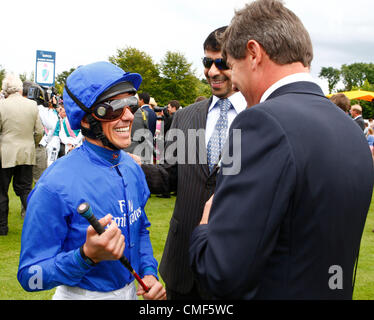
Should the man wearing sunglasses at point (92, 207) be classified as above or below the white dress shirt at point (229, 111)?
below

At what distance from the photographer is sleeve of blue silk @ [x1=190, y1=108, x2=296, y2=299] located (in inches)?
52.2

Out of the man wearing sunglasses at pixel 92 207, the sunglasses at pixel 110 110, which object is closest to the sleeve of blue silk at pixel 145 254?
the man wearing sunglasses at pixel 92 207

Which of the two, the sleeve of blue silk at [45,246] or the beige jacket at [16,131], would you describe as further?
the beige jacket at [16,131]

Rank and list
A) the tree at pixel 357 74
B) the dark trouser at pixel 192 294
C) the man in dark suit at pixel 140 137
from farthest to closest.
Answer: the tree at pixel 357 74, the man in dark suit at pixel 140 137, the dark trouser at pixel 192 294

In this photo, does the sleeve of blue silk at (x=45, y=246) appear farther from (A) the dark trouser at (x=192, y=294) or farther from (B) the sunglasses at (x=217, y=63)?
(B) the sunglasses at (x=217, y=63)

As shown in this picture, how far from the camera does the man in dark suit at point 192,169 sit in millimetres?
2584

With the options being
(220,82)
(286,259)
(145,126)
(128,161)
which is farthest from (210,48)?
(145,126)

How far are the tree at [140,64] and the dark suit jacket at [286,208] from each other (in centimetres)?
6268

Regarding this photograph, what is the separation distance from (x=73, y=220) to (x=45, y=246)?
0.18 m

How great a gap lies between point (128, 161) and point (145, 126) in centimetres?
669

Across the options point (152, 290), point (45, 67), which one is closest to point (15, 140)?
point (152, 290)

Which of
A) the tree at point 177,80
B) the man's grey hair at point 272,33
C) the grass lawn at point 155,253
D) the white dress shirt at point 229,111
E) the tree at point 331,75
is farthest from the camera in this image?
the tree at point 331,75

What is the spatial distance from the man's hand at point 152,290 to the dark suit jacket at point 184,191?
1.34 ft

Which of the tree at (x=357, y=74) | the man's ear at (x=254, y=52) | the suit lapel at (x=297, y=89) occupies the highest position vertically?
the tree at (x=357, y=74)
